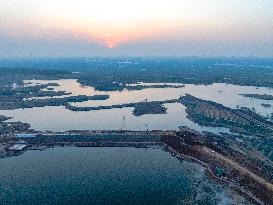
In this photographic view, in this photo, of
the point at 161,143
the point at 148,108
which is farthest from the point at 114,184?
the point at 148,108

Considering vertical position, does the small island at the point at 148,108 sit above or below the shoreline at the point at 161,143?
above

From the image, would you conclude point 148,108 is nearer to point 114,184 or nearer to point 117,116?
point 117,116

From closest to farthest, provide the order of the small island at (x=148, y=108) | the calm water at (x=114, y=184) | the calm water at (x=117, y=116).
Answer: the calm water at (x=114, y=184), the calm water at (x=117, y=116), the small island at (x=148, y=108)

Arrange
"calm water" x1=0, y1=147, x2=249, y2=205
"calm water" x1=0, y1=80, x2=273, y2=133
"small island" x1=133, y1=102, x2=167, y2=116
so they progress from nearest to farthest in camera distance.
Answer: "calm water" x1=0, y1=147, x2=249, y2=205, "calm water" x1=0, y1=80, x2=273, y2=133, "small island" x1=133, y1=102, x2=167, y2=116

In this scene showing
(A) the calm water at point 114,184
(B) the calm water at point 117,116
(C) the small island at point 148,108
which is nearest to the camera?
(A) the calm water at point 114,184

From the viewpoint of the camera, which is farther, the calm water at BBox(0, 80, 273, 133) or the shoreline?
the calm water at BBox(0, 80, 273, 133)

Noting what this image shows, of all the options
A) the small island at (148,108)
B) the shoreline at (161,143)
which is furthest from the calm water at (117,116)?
the shoreline at (161,143)

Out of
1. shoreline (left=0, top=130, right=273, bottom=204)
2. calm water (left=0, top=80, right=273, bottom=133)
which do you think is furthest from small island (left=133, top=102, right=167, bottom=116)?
shoreline (left=0, top=130, right=273, bottom=204)

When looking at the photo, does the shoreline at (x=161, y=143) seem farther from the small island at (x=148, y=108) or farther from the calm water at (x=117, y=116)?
the small island at (x=148, y=108)

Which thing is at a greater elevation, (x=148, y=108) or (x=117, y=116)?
(x=148, y=108)

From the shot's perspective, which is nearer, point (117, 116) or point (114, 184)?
point (114, 184)

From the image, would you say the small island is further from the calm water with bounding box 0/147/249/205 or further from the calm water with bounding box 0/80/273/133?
the calm water with bounding box 0/147/249/205
